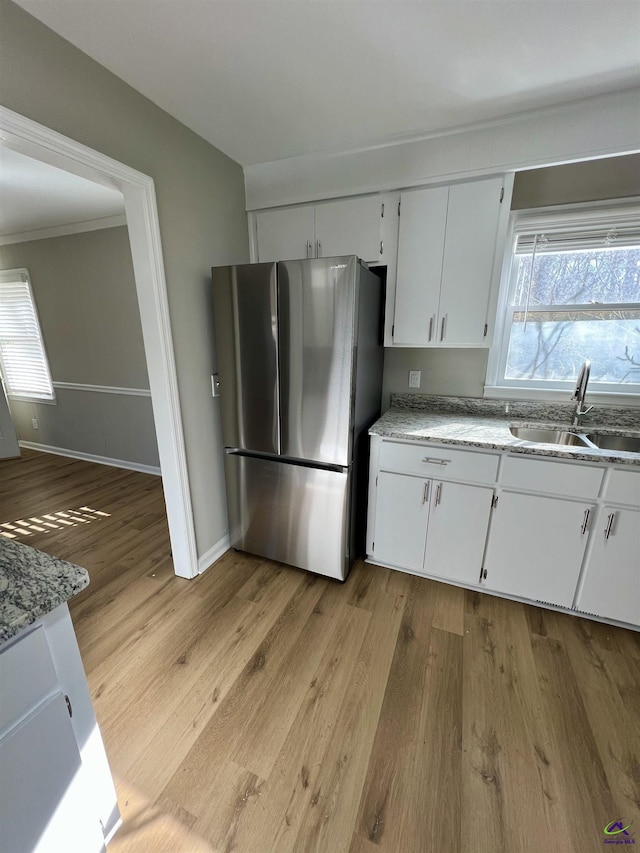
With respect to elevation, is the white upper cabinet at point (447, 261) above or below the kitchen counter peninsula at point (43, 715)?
above

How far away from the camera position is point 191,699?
1395 millimetres

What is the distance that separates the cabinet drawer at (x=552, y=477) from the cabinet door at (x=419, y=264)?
2.78 ft

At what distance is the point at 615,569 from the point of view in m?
1.61

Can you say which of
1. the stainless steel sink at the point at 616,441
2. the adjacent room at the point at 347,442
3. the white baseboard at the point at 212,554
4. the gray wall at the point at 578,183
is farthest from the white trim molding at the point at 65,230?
the stainless steel sink at the point at 616,441

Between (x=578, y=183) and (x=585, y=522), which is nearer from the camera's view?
(x=585, y=522)

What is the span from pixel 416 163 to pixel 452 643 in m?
2.49

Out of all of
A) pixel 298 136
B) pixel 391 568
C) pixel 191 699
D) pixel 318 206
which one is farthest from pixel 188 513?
pixel 298 136

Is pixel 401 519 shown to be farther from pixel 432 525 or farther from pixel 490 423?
pixel 490 423

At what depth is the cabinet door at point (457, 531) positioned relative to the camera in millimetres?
1793

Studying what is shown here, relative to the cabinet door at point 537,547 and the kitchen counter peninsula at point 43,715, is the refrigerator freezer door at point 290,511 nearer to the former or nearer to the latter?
the cabinet door at point 537,547

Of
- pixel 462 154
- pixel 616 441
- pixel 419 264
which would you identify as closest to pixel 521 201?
pixel 462 154

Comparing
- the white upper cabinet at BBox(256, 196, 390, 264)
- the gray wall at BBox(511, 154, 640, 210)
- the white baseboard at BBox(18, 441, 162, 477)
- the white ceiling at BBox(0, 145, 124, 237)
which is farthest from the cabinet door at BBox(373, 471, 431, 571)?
the white baseboard at BBox(18, 441, 162, 477)

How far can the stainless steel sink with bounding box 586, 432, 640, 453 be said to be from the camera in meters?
1.84

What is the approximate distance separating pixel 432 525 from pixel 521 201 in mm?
1968
